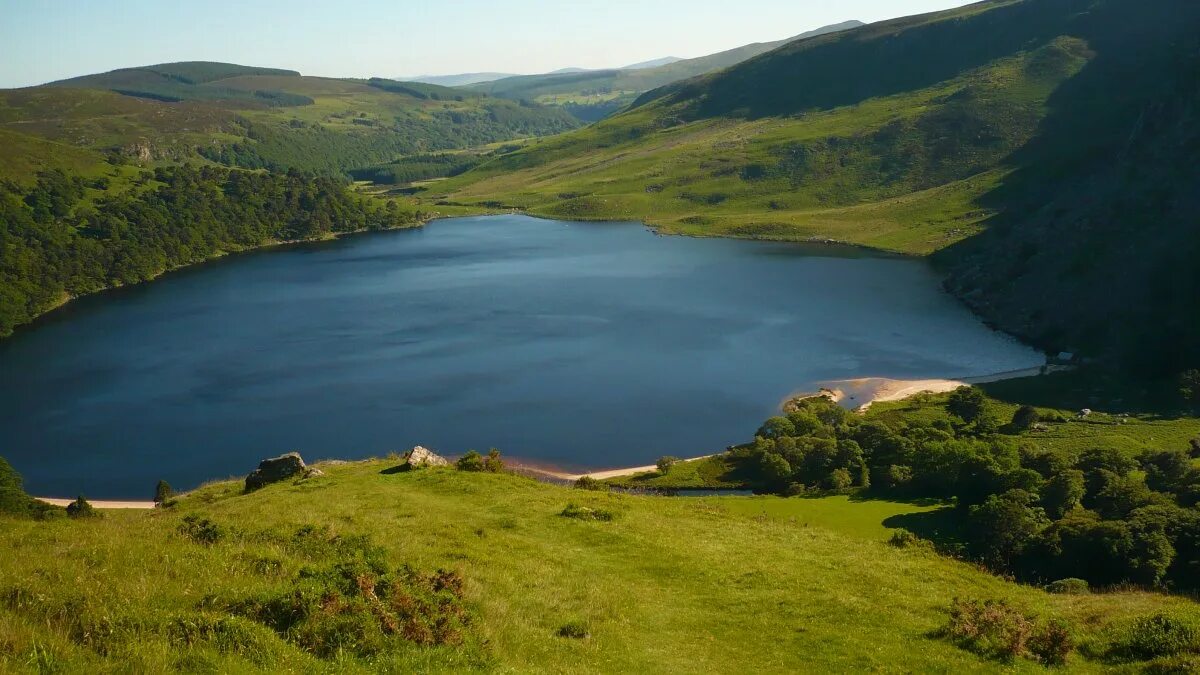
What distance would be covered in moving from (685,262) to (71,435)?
128305 millimetres

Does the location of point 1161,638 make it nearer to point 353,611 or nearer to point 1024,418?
point 353,611

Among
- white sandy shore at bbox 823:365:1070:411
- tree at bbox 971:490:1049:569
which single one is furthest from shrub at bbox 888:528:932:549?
white sandy shore at bbox 823:365:1070:411

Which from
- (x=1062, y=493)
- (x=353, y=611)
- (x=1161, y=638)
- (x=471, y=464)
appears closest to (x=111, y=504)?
(x=471, y=464)

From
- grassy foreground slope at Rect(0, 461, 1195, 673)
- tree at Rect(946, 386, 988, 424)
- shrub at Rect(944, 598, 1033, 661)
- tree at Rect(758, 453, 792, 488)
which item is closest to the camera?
grassy foreground slope at Rect(0, 461, 1195, 673)

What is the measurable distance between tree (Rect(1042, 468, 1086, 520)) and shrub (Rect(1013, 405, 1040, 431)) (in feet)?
74.8

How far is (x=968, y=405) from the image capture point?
272 ft

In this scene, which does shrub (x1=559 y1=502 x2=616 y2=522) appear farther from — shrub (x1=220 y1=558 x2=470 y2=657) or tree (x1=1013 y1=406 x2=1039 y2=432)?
tree (x1=1013 y1=406 x2=1039 y2=432)

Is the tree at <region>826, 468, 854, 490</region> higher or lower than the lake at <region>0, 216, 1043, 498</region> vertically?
lower

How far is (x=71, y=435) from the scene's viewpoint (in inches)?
3701

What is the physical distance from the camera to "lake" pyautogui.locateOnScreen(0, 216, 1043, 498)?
88125 mm

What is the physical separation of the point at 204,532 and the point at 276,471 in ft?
106

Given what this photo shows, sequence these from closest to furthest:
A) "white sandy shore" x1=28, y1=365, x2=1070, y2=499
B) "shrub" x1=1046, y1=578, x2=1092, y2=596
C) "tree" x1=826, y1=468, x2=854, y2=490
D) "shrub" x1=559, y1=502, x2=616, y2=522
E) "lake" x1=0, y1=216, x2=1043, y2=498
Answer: "shrub" x1=1046, y1=578, x2=1092, y2=596, "shrub" x1=559, y1=502, x2=616, y2=522, "tree" x1=826, y1=468, x2=854, y2=490, "lake" x1=0, y1=216, x2=1043, y2=498, "white sandy shore" x1=28, y1=365, x2=1070, y2=499

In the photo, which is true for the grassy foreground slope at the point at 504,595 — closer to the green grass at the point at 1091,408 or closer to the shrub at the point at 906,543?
the shrub at the point at 906,543

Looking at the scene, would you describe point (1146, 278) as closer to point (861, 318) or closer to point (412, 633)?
point (861, 318)
